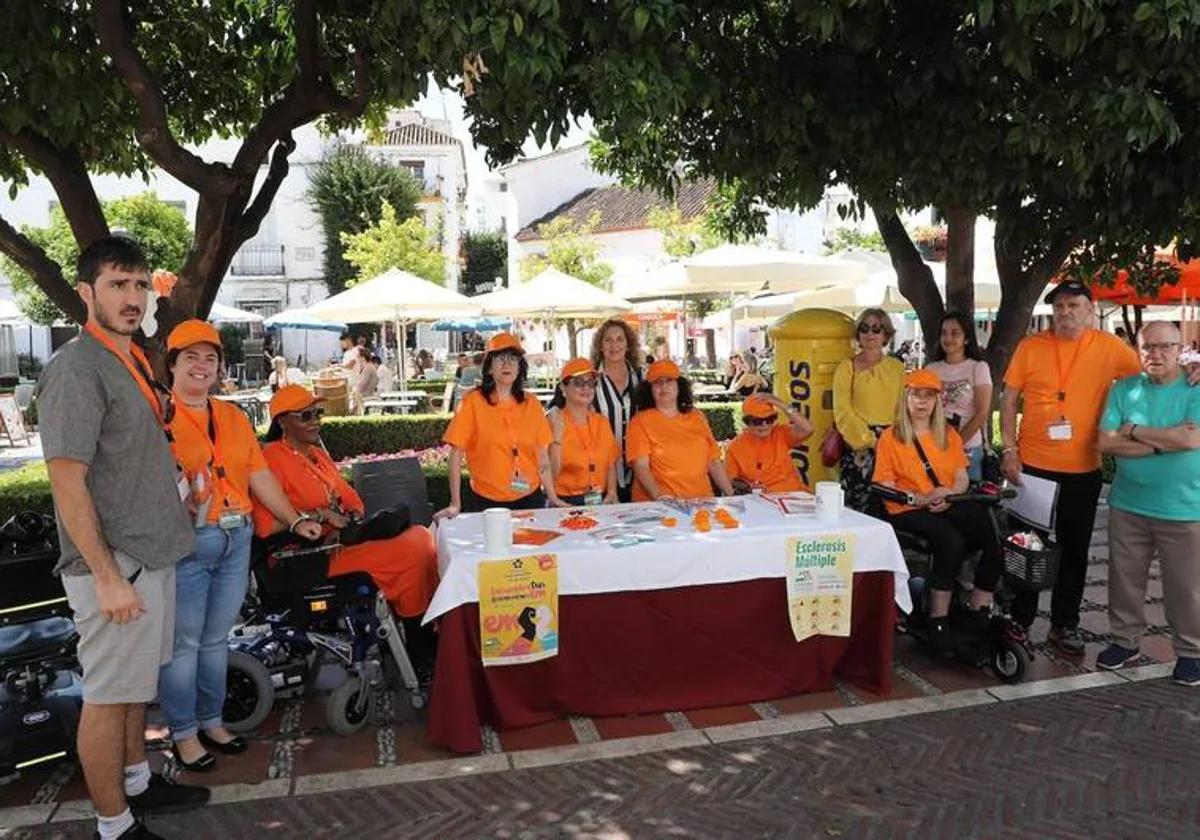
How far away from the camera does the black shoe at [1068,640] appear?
207 inches

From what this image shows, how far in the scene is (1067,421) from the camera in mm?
5215

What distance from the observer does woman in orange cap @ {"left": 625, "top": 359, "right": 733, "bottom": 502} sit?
17.7 feet

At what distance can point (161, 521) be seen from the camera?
3223 millimetres

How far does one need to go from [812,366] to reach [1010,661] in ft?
8.43

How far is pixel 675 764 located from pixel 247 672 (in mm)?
2017

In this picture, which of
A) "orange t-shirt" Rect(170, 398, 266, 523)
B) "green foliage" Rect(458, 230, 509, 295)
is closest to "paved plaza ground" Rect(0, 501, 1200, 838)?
"orange t-shirt" Rect(170, 398, 266, 523)

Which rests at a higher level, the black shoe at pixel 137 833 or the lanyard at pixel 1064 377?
the lanyard at pixel 1064 377

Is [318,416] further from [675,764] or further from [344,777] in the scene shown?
[675,764]

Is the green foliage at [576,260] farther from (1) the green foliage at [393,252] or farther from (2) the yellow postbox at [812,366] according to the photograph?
(2) the yellow postbox at [812,366]

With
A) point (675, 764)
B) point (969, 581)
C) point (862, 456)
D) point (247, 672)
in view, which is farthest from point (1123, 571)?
point (247, 672)

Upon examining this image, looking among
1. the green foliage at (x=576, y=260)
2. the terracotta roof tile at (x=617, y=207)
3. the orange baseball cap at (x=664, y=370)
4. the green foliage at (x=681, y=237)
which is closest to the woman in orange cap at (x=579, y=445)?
the orange baseball cap at (x=664, y=370)

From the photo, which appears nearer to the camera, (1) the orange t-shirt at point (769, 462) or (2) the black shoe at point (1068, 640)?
(2) the black shoe at point (1068, 640)

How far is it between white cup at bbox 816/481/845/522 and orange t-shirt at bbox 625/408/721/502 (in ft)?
3.01

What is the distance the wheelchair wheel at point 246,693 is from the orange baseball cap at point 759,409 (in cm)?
297
